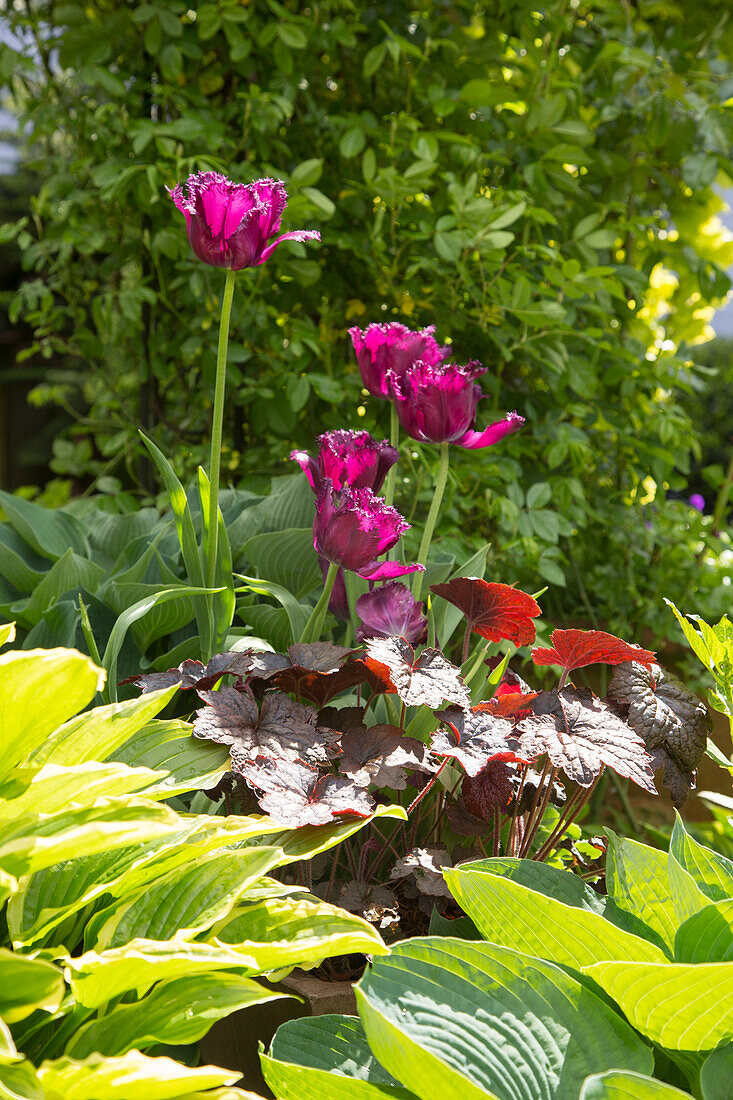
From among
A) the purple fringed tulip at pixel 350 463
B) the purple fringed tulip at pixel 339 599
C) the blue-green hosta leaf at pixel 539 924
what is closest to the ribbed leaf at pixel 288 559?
the purple fringed tulip at pixel 339 599

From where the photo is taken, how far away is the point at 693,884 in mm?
694

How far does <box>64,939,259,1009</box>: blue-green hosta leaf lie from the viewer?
548mm

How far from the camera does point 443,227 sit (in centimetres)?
166

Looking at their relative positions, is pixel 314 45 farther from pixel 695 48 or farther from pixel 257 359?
pixel 695 48

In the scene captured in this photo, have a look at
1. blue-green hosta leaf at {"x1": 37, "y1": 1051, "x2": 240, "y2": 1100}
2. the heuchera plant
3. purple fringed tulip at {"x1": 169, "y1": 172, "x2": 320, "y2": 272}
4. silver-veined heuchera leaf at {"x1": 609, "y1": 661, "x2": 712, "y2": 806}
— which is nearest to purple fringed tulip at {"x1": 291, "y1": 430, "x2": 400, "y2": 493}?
the heuchera plant

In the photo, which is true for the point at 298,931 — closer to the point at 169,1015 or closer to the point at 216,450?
the point at 169,1015

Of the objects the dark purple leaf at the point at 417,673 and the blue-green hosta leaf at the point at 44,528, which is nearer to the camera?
the dark purple leaf at the point at 417,673

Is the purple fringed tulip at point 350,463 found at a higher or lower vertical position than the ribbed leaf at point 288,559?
higher

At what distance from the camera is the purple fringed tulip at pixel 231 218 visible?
0.88 metres

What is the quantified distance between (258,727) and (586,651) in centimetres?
35

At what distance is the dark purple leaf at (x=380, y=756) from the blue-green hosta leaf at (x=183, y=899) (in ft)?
0.41

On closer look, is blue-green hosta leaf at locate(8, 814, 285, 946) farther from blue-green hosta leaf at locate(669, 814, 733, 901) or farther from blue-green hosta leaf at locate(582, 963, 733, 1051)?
blue-green hosta leaf at locate(669, 814, 733, 901)

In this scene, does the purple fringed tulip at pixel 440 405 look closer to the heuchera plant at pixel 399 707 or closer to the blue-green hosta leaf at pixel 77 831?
the heuchera plant at pixel 399 707

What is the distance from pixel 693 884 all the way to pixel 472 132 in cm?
176
